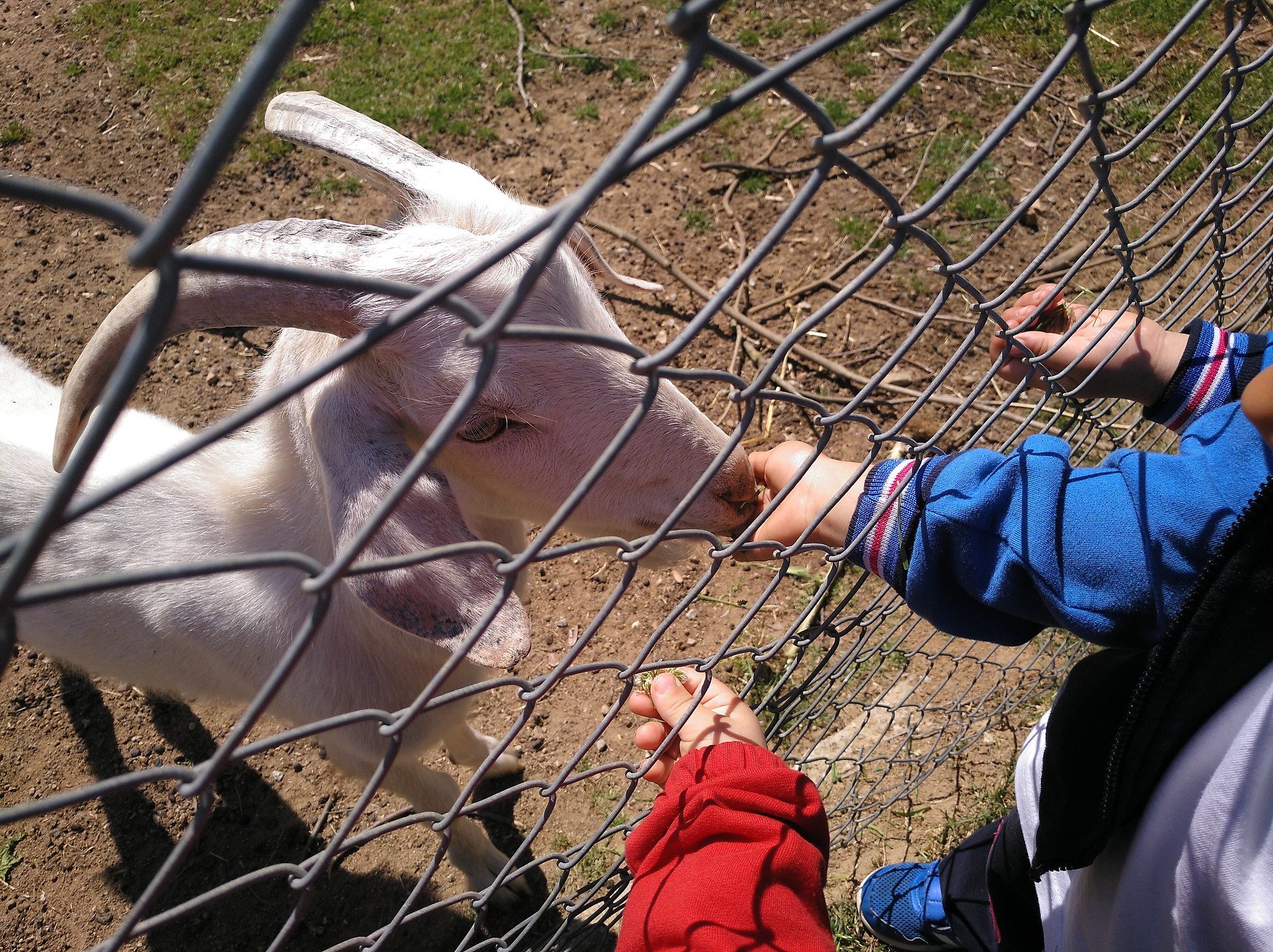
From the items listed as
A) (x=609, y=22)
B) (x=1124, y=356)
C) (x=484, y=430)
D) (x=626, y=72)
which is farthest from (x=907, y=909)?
(x=609, y=22)

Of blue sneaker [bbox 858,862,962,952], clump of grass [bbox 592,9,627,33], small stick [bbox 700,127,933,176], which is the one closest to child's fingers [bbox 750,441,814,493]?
blue sneaker [bbox 858,862,962,952]

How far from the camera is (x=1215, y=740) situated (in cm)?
120

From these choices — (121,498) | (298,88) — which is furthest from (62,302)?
(121,498)

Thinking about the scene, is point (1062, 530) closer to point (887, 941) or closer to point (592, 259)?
point (592, 259)

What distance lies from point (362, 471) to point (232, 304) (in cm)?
42

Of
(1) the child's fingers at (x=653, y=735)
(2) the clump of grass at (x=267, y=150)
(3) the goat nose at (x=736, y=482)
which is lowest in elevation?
(2) the clump of grass at (x=267, y=150)

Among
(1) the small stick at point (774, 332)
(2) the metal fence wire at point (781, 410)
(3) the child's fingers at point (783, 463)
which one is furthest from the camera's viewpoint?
(1) the small stick at point (774, 332)

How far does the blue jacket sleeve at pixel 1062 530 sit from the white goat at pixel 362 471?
0.55 meters

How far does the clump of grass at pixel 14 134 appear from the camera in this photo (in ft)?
16.4

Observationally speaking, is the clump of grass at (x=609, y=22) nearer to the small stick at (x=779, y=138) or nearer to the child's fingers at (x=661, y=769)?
the small stick at (x=779, y=138)

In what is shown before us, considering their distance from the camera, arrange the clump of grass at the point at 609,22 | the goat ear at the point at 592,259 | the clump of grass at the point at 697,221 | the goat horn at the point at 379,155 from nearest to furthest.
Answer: the goat horn at the point at 379,155 < the goat ear at the point at 592,259 < the clump of grass at the point at 697,221 < the clump of grass at the point at 609,22

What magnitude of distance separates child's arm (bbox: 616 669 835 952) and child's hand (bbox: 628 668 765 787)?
0.52 feet

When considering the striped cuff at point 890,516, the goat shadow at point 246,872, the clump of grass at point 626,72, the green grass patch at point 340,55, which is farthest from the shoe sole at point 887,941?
the clump of grass at point 626,72

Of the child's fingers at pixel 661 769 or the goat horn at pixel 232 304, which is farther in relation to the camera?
the child's fingers at pixel 661 769
